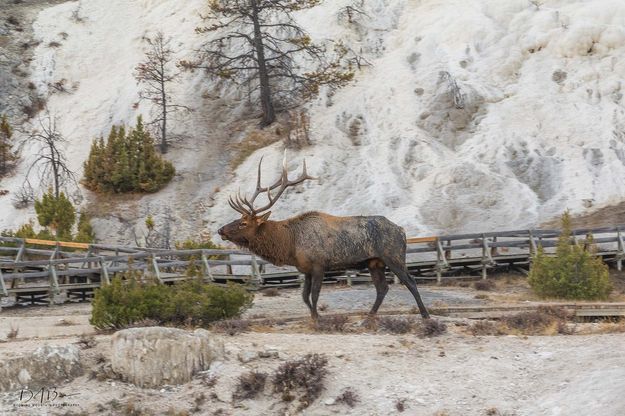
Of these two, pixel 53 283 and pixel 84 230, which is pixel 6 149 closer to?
pixel 84 230

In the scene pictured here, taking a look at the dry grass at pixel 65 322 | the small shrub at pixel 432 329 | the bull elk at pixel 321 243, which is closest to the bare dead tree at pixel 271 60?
the dry grass at pixel 65 322

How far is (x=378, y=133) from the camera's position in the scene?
123ft

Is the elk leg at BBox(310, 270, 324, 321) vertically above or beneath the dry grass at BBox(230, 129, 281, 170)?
beneath

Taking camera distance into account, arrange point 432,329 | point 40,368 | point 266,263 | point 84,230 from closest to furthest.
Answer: point 40,368
point 432,329
point 266,263
point 84,230

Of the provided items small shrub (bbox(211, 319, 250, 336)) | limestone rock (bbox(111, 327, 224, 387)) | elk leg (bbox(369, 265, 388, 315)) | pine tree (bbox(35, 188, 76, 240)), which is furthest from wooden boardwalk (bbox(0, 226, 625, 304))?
limestone rock (bbox(111, 327, 224, 387))

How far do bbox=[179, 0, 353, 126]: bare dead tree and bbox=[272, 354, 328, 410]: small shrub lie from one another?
1030 inches

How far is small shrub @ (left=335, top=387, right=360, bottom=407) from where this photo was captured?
11.2 metres

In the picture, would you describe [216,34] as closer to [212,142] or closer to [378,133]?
[212,142]

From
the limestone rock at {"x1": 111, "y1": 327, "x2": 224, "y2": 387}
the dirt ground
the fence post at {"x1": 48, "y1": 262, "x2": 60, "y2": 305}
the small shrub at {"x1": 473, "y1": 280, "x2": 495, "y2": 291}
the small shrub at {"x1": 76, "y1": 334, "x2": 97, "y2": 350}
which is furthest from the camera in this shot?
the small shrub at {"x1": 473, "y1": 280, "x2": 495, "y2": 291}

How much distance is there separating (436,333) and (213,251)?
12.3 m

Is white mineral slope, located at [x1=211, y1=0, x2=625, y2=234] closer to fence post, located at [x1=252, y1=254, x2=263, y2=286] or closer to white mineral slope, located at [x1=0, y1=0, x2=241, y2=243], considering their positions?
white mineral slope, located at [x1=0, y1=0, x2=241, y2=243]

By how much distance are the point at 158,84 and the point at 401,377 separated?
33.8 m

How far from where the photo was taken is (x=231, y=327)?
13.8m

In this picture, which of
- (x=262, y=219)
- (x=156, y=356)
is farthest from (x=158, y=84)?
(x=156, y=356)
